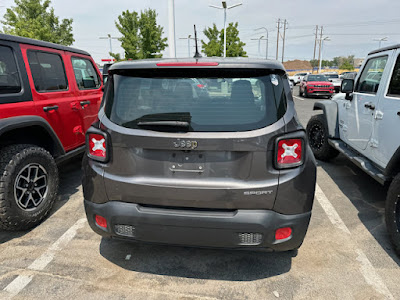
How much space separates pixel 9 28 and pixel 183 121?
2652 cm

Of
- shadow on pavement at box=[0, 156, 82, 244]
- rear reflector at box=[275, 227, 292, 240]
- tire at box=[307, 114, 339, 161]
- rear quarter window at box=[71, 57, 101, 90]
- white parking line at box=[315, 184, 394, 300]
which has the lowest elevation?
white parking line at box=[315, 184, 394, 300]

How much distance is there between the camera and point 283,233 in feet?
7.20

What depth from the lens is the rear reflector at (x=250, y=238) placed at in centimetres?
215

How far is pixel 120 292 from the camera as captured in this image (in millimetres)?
2391

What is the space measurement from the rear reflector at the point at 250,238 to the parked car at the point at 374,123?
1.59m

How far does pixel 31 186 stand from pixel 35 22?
21.9 m

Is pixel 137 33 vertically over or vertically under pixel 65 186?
over

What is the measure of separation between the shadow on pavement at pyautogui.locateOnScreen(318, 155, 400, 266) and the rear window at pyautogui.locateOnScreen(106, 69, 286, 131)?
205cm

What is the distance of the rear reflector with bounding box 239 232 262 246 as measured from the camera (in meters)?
2.15

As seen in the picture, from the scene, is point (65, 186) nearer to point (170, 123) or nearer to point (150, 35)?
point (170, 123)

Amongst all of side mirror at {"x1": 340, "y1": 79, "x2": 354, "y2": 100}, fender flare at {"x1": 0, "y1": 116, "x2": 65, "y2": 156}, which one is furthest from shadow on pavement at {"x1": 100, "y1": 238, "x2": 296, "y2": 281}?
side mirror at {"x1": 340, "y1": 79, "x2": 354, "y2": 100}

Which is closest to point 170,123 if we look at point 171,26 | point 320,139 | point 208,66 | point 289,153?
point 208,66

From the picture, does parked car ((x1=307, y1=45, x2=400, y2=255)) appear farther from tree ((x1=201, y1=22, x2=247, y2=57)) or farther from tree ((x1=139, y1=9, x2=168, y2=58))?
tree ((x1=201, y1=22, x2=247, y2=57))

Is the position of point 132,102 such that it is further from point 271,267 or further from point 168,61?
point 271,267
